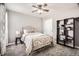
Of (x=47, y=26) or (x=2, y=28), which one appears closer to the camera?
(x=2, y=28)

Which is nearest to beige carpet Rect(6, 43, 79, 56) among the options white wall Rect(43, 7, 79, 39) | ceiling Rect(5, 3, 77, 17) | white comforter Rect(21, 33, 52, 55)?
white comforter Rect(21, 33, 52, 55)

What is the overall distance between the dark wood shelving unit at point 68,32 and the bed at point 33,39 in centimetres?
22

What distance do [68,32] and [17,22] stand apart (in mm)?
965

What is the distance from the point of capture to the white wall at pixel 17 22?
4.52 ft

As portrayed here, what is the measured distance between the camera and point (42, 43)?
146 cm

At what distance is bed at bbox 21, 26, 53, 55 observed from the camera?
4.54 ft

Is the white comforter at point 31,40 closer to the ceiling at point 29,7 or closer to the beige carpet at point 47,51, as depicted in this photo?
the beige carpet at point 47,51

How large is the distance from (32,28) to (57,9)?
0.57 meters

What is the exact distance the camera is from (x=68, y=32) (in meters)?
1.45

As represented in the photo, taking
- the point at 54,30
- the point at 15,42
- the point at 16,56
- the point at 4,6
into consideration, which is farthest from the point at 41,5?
the point at 16,56

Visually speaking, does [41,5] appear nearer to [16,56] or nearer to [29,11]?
[29,11]

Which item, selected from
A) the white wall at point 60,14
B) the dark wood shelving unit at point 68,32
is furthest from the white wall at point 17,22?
the dark wood shelving unit at point 68,32

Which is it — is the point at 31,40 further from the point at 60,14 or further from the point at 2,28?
the point at 60,14

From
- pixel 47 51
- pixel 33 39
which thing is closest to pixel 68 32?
pixel 47 51
